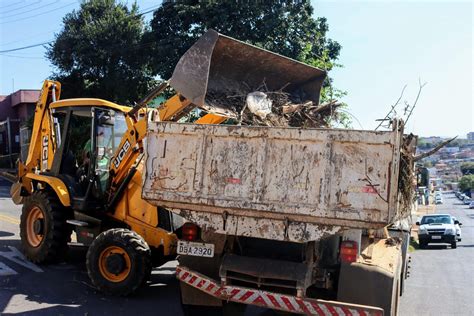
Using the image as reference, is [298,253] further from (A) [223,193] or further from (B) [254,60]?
(B) [254,60]

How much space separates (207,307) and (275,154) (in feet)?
7.21

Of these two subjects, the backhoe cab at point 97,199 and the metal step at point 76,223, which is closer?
the backhoe cab at point 97,199

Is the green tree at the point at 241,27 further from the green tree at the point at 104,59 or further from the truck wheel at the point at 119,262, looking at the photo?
the truck wheel at the point at 119,262

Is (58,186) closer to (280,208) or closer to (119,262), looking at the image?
(119,262)

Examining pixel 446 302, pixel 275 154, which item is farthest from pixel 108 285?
pixel 446 302

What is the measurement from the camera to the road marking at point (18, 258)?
841 centimetres

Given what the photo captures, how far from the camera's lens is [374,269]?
18.5 ft

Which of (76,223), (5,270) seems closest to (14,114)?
(5,270)

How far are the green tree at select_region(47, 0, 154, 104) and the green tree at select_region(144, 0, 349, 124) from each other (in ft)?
5.68

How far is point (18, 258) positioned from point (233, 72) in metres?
4.70

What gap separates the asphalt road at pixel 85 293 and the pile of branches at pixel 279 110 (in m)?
2.52

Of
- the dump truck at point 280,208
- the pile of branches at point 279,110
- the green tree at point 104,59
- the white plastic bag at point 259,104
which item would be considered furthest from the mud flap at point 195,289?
the green tree at point 104,59

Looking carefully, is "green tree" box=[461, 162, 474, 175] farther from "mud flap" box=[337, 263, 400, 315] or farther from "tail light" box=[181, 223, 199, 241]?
"tail light" box=[181, 223, 199, 241]

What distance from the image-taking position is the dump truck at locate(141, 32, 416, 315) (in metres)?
5.07
